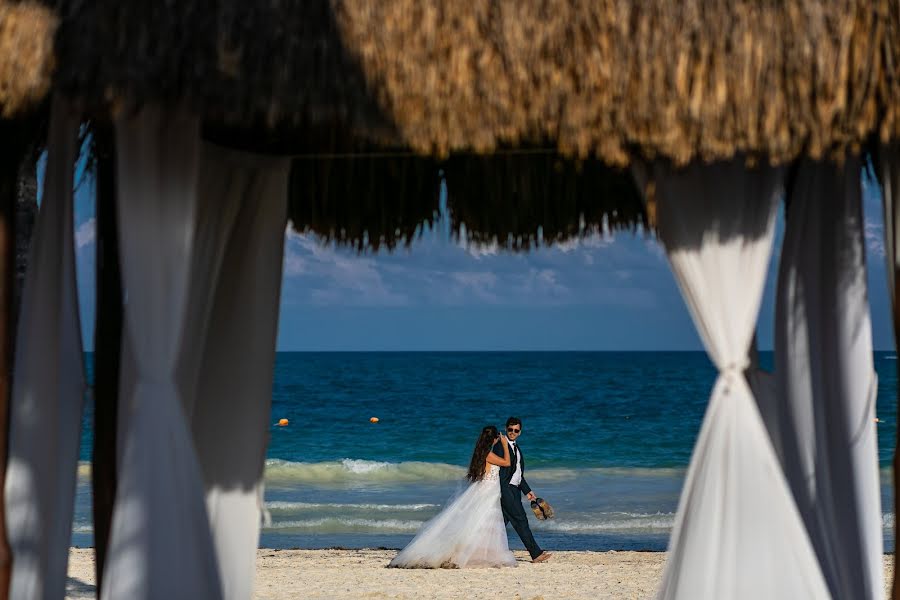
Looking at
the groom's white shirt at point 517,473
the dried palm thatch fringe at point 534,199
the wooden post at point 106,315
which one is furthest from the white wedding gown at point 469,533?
the wooden post at point 106,315

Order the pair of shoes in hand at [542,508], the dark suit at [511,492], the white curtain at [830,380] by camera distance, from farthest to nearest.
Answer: the dark suit at [511,492]
the pair of shoes in hand at [542,508]
the white curtain at [830,380]

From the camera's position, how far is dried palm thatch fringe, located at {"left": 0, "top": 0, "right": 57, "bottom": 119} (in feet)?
9.15

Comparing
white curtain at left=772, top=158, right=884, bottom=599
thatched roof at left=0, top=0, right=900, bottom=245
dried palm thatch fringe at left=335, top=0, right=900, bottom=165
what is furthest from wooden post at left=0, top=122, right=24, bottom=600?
white curtain at left=772, top=158, right=884, bottom=599

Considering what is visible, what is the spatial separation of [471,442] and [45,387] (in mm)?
20268

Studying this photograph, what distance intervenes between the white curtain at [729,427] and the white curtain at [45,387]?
1.55 metres

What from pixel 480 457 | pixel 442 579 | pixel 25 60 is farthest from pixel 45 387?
pixel 480 457

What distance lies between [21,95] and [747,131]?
1.69 metres

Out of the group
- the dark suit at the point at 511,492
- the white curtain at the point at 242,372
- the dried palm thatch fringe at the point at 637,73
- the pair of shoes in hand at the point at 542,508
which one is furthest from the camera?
the dark suit at the point at 511,492

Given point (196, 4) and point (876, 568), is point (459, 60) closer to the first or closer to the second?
point (196, 4)

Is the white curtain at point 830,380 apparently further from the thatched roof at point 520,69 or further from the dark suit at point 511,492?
the dark suit at point 511,492

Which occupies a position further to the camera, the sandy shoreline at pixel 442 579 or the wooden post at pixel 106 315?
the sandy shoreline at pixel 442 579

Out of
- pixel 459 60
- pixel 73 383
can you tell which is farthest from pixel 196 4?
pixel 73 383

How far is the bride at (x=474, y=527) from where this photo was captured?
755cm

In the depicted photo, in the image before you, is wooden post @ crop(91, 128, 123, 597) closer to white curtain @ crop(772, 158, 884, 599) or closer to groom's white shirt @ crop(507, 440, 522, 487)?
white curtain @ crop(772, 158, 884, 599)
